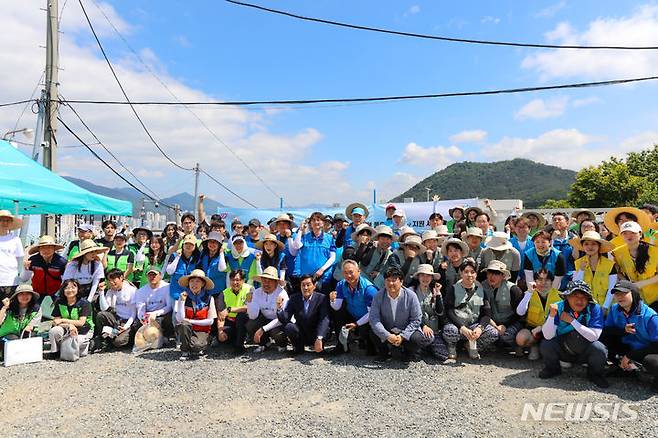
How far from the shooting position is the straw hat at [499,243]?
237 inches

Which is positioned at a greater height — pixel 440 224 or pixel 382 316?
pixel 440 224

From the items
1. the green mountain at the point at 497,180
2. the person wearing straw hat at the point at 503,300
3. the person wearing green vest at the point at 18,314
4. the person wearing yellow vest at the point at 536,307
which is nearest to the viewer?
the person wearing yellow vest at the point at 536,307

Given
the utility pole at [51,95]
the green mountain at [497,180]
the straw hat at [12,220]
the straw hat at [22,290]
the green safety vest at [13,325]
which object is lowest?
the green safety vest at [13,325]

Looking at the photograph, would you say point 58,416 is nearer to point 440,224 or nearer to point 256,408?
point 256,408

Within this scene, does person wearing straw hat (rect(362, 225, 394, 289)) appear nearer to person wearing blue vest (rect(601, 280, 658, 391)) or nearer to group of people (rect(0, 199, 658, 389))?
group of people (rect(0, 199, 658, 389))

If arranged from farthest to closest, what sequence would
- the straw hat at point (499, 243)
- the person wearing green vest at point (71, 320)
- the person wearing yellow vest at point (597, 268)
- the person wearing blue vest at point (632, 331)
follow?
the straw hat at point (499, 243), the person wearing green vest at point (71, 320), the person wearing yellow vest at point (597, 268), the person wearing blue vest at point (632, 331)

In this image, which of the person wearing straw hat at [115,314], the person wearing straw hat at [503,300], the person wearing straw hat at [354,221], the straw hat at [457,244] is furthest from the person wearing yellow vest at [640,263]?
the person wearing straw hat at [115,314]

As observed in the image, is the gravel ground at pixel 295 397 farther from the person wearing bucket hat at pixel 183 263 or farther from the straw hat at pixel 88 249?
the straw hat at pixel 88 249

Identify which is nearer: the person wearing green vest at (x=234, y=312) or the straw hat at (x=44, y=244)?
the person wearing green vest at (x=234, y=312)

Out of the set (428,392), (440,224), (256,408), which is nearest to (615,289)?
(428,392)

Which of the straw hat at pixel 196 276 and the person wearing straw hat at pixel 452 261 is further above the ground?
the person wearing straw hat at pixel 452 261

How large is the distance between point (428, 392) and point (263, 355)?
2.32 meters

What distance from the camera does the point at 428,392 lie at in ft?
14.9

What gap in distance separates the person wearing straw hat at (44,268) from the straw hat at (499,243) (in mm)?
6110
